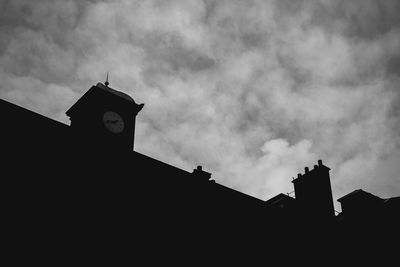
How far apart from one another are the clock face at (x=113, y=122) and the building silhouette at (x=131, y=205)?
0.05 metres

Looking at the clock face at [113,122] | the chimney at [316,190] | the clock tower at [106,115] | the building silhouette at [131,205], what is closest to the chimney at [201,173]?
the building silhouette at [131,205]

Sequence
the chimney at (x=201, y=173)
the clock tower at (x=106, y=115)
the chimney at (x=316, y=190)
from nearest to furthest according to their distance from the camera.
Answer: the chimney at (x=201, y=173) → the clock tower at (x=106, y=115) → the chimney at (x=316, y=190)

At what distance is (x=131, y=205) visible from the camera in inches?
521

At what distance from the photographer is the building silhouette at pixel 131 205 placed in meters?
11.3

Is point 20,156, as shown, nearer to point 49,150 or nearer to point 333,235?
point 49,150

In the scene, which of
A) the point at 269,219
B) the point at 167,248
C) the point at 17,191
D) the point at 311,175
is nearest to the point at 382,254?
the point at 311,175

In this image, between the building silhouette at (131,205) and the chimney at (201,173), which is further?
the chimney at (201,173)

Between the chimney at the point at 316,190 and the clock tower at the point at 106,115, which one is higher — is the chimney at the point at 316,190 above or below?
below

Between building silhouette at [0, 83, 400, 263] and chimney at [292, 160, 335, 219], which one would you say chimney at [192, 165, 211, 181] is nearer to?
building silhouette at [0, 83, 400, 263]

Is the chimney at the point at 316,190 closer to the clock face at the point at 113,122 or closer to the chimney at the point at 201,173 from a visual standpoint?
the chimney at the point at 201,173

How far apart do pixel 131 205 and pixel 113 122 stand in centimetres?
476

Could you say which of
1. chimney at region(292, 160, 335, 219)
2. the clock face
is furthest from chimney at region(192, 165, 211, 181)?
chimney at region(292, 160, 335, 219)

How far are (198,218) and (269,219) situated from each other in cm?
389

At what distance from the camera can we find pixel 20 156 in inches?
451
